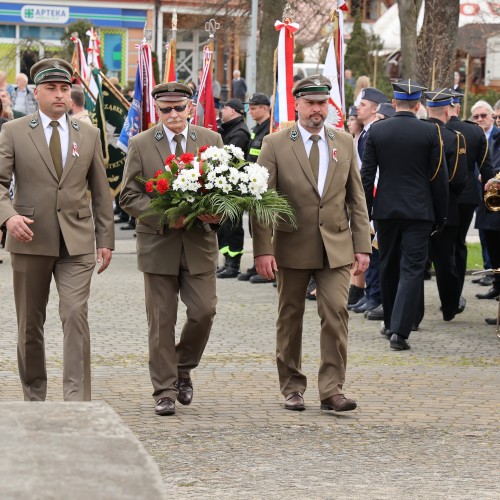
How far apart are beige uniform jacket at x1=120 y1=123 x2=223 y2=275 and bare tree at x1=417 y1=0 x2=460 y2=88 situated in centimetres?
1558

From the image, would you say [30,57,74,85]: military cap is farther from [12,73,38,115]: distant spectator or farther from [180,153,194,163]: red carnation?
[12,73,38,115]: distant spectator

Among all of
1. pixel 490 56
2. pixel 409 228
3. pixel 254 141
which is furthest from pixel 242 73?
pixel 409 228

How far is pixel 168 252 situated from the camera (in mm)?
8219

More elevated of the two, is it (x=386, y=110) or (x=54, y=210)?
(x=386, y=110)

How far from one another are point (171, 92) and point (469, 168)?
17.4 ft

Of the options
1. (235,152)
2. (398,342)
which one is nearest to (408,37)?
(398,342)

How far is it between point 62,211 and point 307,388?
7.87 feet

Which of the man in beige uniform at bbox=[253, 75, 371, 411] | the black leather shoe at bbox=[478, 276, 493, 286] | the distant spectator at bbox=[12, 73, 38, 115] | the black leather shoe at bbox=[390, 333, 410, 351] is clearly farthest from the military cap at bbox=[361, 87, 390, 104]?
the distant spectator at bbox=[12, 73, 38, 115]

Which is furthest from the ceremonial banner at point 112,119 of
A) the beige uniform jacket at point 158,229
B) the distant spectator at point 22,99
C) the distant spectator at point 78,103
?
the beige uniform jacket at point 158,229

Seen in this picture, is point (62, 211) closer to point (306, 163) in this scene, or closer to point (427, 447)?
point (306, 163)

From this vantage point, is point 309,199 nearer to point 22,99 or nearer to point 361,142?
point 361,142

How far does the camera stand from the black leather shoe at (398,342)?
35.9 ft

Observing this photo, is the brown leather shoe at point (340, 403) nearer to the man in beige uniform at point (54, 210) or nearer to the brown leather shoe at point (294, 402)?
the brown leather shoe at point (294, 402)

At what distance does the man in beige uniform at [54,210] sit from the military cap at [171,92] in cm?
49
